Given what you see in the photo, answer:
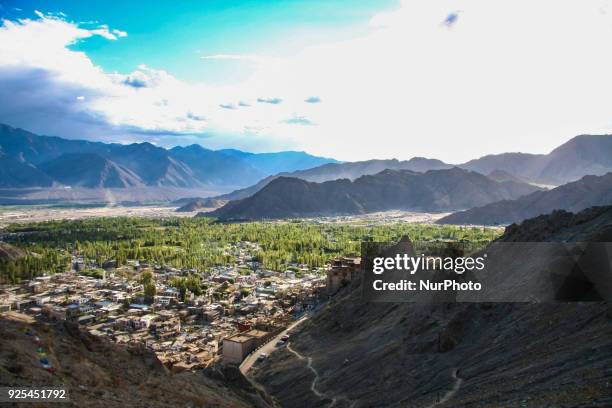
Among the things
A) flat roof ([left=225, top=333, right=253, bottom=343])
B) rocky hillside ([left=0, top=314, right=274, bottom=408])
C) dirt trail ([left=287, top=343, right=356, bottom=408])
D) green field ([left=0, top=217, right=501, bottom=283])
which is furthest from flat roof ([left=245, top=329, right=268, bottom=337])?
green field ([left=0, top=217, right=501, bottom=283])

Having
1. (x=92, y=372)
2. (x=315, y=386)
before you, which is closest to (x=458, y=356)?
(x=315, y=386)

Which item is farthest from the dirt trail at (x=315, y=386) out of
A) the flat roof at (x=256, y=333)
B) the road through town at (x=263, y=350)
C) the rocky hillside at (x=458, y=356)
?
the flat roof at (x=256, y=333)

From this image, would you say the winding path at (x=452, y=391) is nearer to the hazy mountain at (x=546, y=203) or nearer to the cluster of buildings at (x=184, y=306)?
the cluster of buildings at (x=184, y=306)

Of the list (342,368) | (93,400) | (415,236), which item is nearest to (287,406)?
(342,368)

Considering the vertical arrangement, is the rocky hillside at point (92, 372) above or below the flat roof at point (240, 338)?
above

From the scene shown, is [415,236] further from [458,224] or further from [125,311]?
[125,311]

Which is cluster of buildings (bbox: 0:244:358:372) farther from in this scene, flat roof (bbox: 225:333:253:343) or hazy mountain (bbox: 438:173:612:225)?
hazy mountain (bbox: 438:173:612:225)

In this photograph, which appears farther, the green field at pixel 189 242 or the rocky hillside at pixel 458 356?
the green field at pixel 189 242

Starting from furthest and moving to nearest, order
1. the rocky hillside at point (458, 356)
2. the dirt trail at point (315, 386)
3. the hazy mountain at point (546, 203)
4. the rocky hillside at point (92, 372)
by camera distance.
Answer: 1. the hazy mountain at point (546, 203)
2. the dirt trail at point (315, 386)
3. the rocky hillside at point (458, 356)
4. the rocky hillside at point (92, 372)
